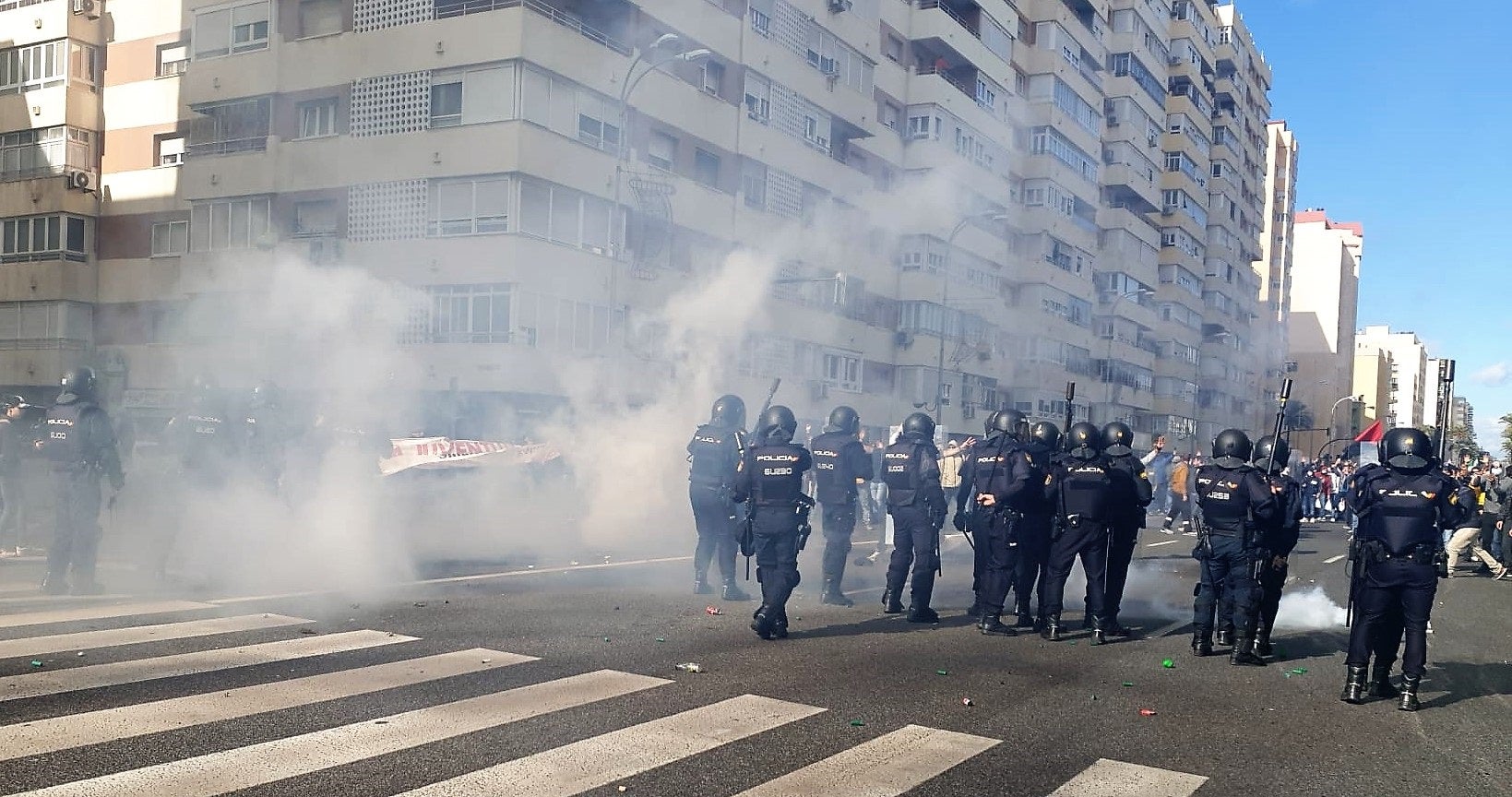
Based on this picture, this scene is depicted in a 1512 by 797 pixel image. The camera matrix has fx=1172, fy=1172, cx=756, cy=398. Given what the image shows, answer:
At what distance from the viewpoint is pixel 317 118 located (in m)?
25.9

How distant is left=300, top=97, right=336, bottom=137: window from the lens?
2559 centimetres

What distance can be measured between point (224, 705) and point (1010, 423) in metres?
6.17

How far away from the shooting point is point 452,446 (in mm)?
16922

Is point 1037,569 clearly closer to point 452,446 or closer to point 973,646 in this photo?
point 973,646

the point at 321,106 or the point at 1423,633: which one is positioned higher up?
the point at 321,106

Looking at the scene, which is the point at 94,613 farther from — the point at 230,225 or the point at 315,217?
the point at 230,225

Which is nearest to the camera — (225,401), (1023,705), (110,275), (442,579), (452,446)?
(1023,705)

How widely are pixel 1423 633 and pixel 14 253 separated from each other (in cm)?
3510

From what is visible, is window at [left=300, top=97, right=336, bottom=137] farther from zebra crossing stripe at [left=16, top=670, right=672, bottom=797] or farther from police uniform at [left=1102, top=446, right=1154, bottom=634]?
zebra crossing stripe at [left=16, top=670, right=672, bottom=797]

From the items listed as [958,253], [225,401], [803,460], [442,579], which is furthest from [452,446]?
[958,253]

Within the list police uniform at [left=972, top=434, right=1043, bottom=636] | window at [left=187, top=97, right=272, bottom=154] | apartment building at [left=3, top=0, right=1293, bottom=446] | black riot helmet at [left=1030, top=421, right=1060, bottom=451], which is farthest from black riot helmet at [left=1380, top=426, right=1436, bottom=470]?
window at [left=187, top=97, right=272, bottom=154]

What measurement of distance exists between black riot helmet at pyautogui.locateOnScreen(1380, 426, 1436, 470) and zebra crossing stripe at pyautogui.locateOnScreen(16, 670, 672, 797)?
15.2 feet

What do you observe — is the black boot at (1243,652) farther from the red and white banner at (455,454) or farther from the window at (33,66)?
the window at (33,66)

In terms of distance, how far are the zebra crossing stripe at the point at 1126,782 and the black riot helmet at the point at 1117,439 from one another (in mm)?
4544
